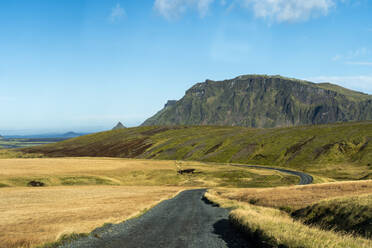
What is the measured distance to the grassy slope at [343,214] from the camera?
1664 centimetres

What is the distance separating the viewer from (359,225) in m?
16.6

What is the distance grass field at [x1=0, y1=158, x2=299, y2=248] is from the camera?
2058 cm

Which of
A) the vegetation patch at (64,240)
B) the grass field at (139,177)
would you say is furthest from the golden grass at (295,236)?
the grass field at (139,177)

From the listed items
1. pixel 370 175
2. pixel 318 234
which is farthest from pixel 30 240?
pixel 370 175

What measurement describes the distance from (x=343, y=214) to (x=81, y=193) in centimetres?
4370

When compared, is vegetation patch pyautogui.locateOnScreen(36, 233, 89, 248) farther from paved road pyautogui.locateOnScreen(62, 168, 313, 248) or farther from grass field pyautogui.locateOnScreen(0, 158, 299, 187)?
grass field pyautogui.locateOnScreen(0, 158, 299, 187)

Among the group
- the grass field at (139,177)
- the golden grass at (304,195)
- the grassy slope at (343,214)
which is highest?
the grassy slope at (343,214)

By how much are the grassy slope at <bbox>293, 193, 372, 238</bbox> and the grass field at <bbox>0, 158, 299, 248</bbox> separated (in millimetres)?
15334

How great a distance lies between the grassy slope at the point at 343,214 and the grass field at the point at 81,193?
15.3 m

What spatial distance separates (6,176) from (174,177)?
45.0 m

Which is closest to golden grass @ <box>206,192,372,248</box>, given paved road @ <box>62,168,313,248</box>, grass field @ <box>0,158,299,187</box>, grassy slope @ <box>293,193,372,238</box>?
paved road @ <box>62,168,313,248</box>

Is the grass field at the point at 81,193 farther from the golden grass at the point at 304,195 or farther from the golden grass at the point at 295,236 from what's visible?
the golden grass at the point at 304,195

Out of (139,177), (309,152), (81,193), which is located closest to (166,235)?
(81,193)

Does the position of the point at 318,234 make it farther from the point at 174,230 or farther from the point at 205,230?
the point at 174,230
